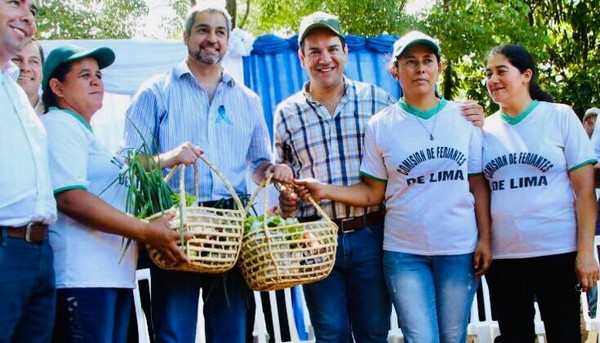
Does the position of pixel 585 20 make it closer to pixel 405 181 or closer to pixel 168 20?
pixel 168 20

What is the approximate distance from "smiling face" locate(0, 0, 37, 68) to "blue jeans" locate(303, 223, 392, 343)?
157 cm

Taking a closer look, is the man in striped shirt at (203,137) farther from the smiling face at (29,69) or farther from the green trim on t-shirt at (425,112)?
the smiling face at (29,69)

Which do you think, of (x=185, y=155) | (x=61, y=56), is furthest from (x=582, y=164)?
(x=61, y=56)

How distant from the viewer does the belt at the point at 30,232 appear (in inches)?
89.8

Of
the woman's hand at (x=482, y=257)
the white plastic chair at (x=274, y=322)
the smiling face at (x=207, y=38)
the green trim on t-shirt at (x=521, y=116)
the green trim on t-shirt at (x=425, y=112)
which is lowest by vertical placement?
the white plastic chair at (x=274, y=322)

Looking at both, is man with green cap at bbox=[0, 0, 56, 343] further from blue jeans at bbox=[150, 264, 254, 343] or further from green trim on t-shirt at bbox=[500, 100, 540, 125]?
green trim on t-shirt at bbox=[500, 100, 540, 125]

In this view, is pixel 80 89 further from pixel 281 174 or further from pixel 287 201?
pixel 287 201

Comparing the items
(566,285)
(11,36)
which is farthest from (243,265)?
(566,285)

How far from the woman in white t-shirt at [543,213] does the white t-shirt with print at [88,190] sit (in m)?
1.62

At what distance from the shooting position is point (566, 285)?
299cm

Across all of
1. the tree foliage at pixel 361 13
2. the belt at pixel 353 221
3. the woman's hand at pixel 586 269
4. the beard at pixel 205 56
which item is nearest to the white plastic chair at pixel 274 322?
the belt at pixel 353 221

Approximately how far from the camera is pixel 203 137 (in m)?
2.99

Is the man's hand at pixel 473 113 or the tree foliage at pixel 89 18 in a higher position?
the tree foliage at pixel 89 18

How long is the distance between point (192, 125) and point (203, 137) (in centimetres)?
7
